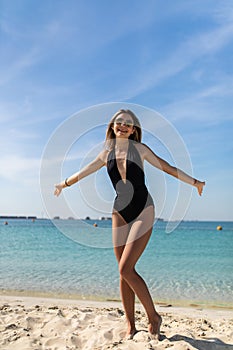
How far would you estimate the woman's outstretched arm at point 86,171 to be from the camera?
13.5 ft

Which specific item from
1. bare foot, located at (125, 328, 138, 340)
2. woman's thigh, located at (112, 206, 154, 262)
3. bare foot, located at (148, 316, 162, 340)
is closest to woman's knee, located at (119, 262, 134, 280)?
woman's thigh, located at (112, 206, 154, 262)

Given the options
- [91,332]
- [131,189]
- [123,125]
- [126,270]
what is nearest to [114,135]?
[123,125]

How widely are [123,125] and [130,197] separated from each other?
719 millimetres

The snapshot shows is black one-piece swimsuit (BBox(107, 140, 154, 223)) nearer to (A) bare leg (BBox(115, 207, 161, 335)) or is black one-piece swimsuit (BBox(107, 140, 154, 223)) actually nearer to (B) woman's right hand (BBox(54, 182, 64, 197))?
(A) bare leg (BBox(115, 207, 161, 335))

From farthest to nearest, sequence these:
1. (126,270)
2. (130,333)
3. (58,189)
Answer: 1. (58,189)
2. (130,333)
3. (126,270)

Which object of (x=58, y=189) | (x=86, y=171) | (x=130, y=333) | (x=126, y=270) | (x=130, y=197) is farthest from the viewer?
(x=58, y=189)

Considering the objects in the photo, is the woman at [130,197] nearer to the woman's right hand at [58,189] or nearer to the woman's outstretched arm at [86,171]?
the woman's outstretched arm at [86,171]

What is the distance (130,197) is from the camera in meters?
3.80

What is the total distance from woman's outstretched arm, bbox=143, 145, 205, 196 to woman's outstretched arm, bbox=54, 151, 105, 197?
480 millimetres

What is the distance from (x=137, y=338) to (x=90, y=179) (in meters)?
1.68

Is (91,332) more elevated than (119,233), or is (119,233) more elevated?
(119,233)

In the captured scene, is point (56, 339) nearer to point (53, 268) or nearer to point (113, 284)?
point (113, 284)

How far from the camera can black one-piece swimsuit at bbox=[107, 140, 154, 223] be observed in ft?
12.4

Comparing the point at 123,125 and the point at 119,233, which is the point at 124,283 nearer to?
the point at 119,233
